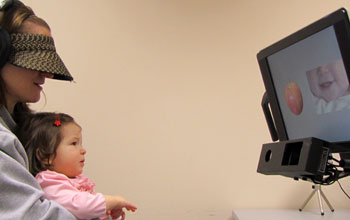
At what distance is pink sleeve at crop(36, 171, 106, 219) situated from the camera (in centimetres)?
99

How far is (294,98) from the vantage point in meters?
1.03

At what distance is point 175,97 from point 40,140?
34.8 inches

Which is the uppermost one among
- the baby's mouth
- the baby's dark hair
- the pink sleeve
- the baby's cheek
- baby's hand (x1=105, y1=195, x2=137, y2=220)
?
the baby's dark hair

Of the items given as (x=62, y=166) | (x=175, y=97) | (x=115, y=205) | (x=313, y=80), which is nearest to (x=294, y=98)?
(x=313, y=80)

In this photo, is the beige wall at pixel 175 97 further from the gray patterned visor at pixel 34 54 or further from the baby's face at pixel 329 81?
the baby's face at pixel 329 81

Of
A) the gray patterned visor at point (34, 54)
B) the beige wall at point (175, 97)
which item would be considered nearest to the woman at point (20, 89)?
the gray patterned visor at point (34, 54)

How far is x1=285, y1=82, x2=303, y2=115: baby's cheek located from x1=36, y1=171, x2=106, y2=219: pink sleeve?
2.09ft

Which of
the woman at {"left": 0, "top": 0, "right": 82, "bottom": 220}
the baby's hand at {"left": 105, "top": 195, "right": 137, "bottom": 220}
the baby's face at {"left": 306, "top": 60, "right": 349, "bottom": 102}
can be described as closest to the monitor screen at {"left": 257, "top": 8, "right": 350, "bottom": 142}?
the baby's face at {"left": 306, "top": 60, "right": 349, "bottom": 102}

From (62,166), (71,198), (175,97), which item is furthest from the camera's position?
(175,97)

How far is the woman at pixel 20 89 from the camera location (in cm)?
78

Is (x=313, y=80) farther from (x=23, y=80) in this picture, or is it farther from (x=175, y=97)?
(x=175, y=97)

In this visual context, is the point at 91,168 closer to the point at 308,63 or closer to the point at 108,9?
the point at 108,9

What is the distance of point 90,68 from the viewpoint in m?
1.80

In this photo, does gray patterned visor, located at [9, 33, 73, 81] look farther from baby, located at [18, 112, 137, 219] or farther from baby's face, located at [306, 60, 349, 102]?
baby's face, located at [306, 60, 349, 102]
